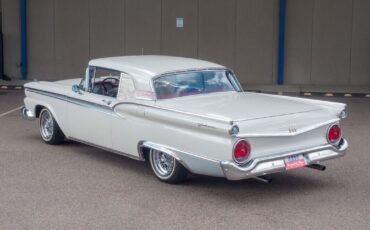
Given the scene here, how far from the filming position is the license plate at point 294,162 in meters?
7.49

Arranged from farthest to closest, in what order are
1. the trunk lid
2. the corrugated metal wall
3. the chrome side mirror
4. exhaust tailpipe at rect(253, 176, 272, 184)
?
the corrugated metal wall < the chrome side mirror < exhaust tailpipe at rect(253, 176, 272, 184) < the trunk lid

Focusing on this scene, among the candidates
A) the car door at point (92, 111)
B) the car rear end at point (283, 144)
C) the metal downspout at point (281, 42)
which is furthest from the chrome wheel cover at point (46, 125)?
the metal downspout at point (281, 42)

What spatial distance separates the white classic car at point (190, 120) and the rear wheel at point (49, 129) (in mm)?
76

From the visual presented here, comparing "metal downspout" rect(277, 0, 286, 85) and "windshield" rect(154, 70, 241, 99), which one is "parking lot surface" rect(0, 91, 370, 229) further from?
"metal downspout" rect(277, 0, 286, 85)

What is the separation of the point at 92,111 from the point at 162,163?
147cm

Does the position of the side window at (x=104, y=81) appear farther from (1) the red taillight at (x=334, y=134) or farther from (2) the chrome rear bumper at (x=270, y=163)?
(1) the red taillight at (x=334, y=134)

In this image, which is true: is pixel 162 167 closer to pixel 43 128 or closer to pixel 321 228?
pixel 321 228

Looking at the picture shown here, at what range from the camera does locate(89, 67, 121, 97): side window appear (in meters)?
9.08

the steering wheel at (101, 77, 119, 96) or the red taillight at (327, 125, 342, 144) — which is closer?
the red taillight at (327, 125, 342, 144)

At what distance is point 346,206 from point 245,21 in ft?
40.5

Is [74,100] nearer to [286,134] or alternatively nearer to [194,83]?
[194,83]

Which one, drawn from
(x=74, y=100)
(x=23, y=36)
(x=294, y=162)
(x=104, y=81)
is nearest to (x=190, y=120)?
(x=294, y=162)

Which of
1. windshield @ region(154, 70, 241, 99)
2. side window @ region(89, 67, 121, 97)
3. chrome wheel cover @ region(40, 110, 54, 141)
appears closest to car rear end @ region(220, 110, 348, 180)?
windshield @ region(154, 70, 241, 99)

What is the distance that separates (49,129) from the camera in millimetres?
10414
